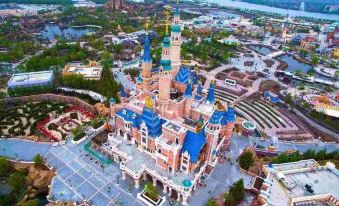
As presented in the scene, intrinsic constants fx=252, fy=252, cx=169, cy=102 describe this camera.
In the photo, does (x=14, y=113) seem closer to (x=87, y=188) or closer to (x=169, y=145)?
(x=87, y=188)

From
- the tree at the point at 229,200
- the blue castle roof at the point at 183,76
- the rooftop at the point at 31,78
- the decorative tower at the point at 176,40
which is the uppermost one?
the decorative tower at the point at 176,40

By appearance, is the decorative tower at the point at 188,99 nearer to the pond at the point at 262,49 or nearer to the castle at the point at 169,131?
the castle at the point at 169,131

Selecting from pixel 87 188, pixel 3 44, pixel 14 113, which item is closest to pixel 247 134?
pixel 87 188

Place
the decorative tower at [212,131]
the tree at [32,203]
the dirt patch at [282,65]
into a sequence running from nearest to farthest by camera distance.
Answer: the tree at [32,203] < the decorative tower at [212,131] < the dirt patch at [282,65]

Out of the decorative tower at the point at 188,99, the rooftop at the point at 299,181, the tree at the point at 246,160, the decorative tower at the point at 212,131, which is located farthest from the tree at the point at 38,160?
the rooftop at the point at 299,181

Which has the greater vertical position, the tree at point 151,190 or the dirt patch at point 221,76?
the dirt patch at point 221,76

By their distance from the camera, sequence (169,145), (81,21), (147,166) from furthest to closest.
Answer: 1. (81,21)
2. (147,166)
3. (169,145)

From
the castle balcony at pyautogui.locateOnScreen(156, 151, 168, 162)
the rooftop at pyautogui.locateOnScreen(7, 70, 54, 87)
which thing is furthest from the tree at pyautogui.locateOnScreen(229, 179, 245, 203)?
the rooftop at pyautogui.locateOnScreen(7, 70, 54, 87)
